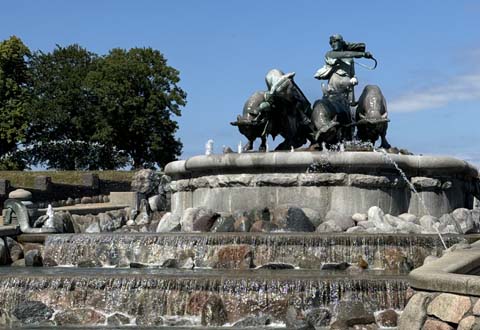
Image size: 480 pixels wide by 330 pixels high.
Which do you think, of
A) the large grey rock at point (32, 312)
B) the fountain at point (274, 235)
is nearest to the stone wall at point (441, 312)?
the fountain at point (274, 235)

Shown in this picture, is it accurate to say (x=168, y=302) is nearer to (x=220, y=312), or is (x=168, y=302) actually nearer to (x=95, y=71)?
(x=220, y=312)

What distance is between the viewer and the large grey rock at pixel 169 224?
1973cm

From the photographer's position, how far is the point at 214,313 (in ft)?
39.7

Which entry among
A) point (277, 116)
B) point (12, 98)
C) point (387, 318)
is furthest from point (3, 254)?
point (12, 98)

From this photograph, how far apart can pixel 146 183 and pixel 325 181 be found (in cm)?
964

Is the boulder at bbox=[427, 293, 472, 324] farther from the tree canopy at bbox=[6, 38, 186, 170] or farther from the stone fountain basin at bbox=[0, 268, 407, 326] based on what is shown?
the tree canopy at bbox=[6, 38, 186, 170]

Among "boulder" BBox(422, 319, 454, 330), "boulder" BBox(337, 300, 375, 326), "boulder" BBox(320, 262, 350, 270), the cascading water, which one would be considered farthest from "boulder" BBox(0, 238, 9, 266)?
"boulder" BBox(422, 319, 454, 330)

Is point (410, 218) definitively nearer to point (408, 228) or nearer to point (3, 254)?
point (408, 228)

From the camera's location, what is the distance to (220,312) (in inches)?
477

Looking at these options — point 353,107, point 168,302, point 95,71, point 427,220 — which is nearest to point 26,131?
point 95,71

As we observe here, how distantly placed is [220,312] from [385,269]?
157 inches

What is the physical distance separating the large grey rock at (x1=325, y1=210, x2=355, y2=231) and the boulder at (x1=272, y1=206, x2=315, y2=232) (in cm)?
51

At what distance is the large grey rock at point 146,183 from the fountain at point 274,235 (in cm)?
200

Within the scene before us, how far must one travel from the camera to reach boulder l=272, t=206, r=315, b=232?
1791cm
